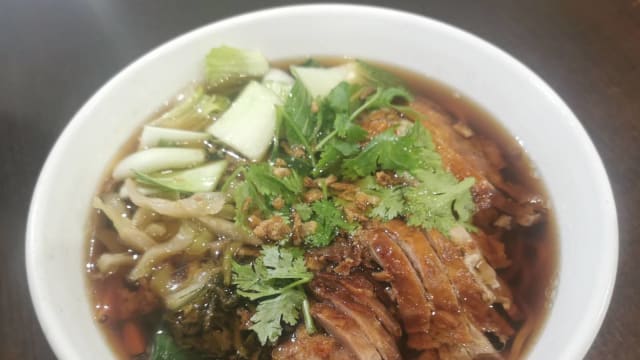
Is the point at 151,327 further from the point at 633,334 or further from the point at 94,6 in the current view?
the point at 94,6

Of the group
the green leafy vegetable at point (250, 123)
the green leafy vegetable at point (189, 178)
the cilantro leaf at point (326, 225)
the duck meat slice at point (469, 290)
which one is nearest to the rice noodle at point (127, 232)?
the green leafy vegetable at point (189, 178)

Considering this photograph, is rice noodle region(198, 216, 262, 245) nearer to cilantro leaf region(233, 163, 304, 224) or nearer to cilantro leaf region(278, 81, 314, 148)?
cilantro leaf region(233, 163, 304, 224)

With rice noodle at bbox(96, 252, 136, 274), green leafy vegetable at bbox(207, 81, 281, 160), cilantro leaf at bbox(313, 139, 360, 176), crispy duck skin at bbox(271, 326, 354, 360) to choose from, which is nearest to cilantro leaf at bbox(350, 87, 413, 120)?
cilantro leaf at bbox(313, 139, 360, 176)

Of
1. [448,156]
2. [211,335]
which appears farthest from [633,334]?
[211,335]

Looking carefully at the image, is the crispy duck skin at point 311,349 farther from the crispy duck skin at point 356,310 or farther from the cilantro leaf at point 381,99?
the cilantro leaf at point 381,99

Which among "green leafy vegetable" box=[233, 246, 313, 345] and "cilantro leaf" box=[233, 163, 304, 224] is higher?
"cilantro leaf" box=[233, 163, 304, 224]

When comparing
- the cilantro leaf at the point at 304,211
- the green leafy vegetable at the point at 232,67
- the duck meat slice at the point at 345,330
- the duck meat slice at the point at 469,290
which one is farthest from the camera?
the green leafy vegetable at the point at 232,67
